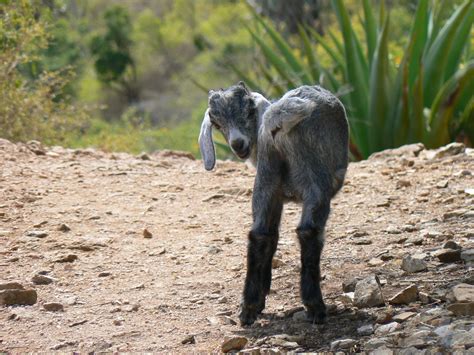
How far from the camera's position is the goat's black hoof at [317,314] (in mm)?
3648

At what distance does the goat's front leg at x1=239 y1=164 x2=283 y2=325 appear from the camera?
3.73 meters

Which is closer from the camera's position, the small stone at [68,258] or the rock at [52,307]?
the rock at [52,307]

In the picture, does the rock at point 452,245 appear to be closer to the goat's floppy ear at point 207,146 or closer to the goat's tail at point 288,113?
the goat's tail at point 288,113

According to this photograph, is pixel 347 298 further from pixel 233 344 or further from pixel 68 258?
pixel 68 258

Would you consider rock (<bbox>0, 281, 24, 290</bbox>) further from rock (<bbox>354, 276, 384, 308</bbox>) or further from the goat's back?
rock (<bbox>354, 276, 384, 308</bbox>)

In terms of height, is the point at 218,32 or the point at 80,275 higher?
the point at 218,32

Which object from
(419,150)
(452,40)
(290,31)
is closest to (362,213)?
(419,150)

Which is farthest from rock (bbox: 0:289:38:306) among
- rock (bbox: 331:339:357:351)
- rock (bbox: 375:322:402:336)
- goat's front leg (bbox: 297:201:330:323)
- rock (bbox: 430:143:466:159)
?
rock (bbox: 430:143:466:159)

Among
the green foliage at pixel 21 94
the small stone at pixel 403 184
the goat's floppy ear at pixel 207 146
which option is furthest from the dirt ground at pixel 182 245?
the green foliage at pixel 21 94

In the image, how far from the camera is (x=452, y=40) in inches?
317

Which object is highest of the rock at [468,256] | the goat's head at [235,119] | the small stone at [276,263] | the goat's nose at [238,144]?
the goat's head at [235,119]

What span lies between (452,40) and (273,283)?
4513 mm

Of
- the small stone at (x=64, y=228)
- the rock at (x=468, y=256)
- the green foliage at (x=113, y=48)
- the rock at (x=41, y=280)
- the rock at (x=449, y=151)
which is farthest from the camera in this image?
the green foliage at (x=113, y=48)

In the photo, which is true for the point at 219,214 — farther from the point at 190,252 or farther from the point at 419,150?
the point at 419,150
